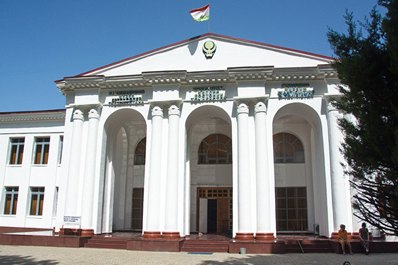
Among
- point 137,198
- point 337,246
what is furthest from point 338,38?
point 137,198

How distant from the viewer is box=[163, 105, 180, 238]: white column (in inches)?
628

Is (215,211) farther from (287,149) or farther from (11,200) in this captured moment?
(11,200)

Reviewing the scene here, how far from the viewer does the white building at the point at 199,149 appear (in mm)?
16062

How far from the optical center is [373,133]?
5.94m

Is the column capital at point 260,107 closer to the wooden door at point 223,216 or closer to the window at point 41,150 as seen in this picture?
the wooden door at point 223,216

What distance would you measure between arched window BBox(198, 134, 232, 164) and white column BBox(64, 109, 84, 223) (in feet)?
24.2

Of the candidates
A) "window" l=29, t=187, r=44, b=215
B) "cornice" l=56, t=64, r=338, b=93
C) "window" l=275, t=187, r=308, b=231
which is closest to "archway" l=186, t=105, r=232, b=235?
"cornice" l=56, t=64, r=338, b=93

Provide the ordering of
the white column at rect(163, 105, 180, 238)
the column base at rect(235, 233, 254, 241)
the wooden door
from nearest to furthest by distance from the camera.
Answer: the column base at rect(235, 233, 254, 241), the white column at rect(163, 105, 180, 238), the wooden door

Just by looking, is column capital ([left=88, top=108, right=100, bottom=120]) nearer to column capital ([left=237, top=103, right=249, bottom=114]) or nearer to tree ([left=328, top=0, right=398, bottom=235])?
column capital ([left=237, top=103, right=249, bottom=114])

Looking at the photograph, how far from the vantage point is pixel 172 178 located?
645 inches

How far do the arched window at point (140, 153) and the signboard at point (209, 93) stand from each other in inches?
257

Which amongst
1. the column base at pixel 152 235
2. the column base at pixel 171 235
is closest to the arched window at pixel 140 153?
the column base at pixel 152 235

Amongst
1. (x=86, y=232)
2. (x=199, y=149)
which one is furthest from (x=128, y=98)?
(x=86, y=232)

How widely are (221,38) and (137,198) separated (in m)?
11.1
